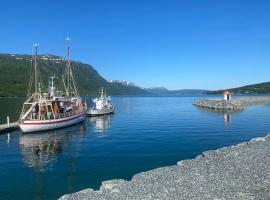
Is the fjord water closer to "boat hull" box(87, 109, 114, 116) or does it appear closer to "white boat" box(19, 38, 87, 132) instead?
"white boat" box(19, 38, 87, 132)

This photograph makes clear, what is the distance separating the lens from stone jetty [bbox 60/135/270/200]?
21.5 m

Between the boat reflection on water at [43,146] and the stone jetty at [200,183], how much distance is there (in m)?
14.4

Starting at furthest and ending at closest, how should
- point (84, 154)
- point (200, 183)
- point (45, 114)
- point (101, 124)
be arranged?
point (101, 124)
point (45, 114)
point (84, 154)
point (200, 183)

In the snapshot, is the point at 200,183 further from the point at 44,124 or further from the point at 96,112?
the point at 96,112

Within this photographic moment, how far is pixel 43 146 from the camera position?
51000 millimetres

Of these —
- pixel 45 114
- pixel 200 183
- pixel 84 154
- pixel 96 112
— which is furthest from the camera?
pixel 96 112

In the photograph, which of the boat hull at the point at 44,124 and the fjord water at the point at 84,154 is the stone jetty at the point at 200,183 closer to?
the fjord water at the point at 84,154

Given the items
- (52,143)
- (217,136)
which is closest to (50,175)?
(52,143)

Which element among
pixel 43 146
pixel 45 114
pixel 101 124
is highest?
pixel 45 114

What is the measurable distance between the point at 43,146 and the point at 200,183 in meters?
33.1

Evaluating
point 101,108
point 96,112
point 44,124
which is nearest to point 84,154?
point 44,124

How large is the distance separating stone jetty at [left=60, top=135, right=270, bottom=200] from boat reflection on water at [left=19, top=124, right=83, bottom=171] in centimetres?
1444

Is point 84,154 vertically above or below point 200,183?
below

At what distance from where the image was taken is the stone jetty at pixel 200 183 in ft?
70.5
